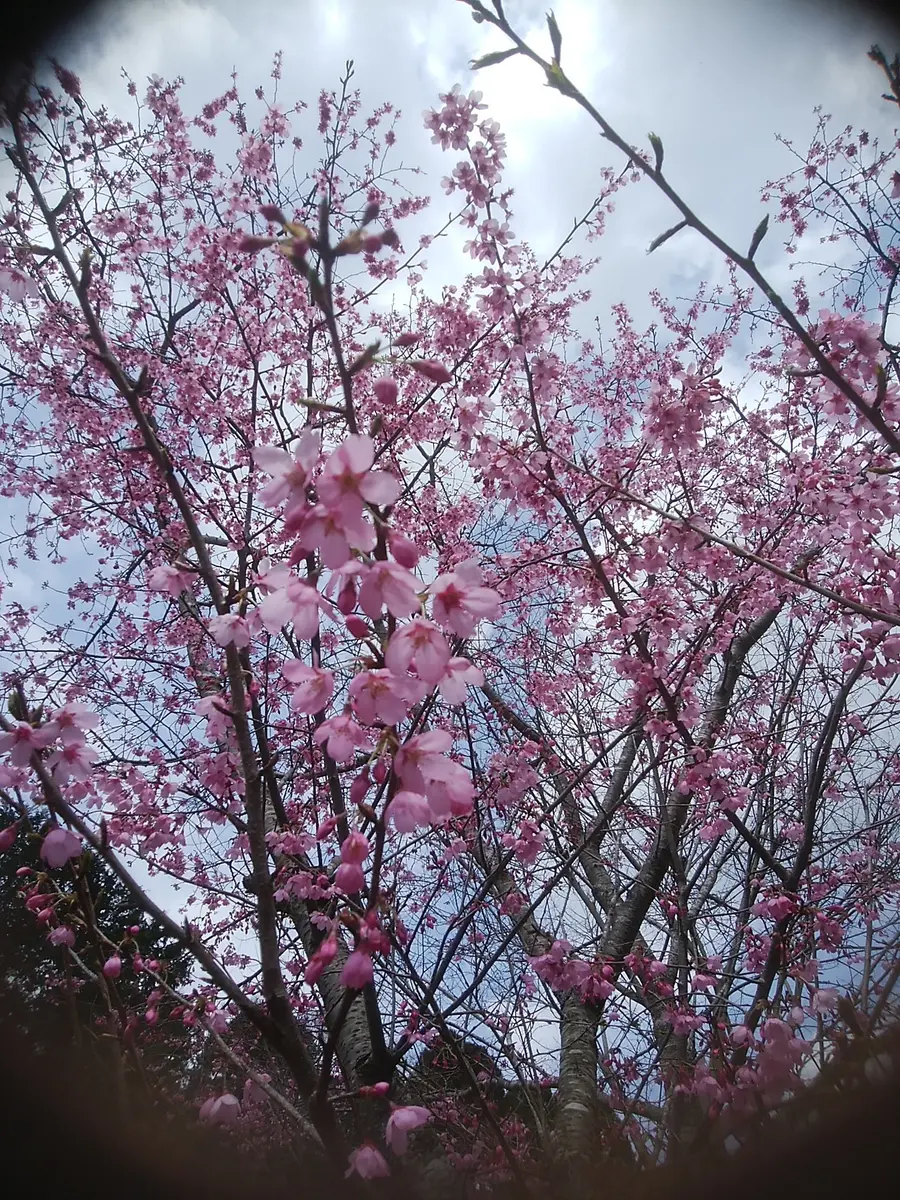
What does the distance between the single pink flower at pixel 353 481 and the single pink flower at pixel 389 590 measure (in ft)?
0.40

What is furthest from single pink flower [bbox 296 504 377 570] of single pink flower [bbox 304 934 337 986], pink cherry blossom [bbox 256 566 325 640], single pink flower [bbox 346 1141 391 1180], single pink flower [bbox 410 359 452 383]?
single pink flower [bbox 346 1141 391 1180]

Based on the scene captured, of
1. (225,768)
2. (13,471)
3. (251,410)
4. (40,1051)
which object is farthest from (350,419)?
(13,471)

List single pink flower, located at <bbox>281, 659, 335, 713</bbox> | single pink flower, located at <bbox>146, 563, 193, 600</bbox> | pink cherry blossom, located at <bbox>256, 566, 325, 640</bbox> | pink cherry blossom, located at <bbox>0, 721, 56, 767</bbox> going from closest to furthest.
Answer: pink cherry blossom, located at <bbox>256, 566, 325, 640</bbox> → single pink flower, located at <bbox>281, 659, 335, 713</bbox> → pink cherry blossom, located at <bbox>0, 721, 56, 767</bbox> → single pink flower, located at <bbox>146, 563, 193, 600</bbox>

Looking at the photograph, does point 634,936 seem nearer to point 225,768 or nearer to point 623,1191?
point 225,768

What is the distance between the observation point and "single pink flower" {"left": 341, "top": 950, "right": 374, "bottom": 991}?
121cm

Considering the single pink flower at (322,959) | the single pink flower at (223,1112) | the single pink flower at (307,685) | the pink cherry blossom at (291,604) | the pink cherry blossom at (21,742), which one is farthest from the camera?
the single pink flower at (223,1112)

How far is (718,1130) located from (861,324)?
8.78ft

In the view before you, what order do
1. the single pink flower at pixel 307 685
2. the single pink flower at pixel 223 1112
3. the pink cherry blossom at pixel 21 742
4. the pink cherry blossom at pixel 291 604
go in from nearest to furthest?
the pink cherry blossom at pixel 291 604 → the single pink flower at pixel 307 685 → the pink cherry blossom at pixel 21 742 → the single pink flower at pixel 223 1112

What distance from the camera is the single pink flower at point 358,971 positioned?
1205 millimetres

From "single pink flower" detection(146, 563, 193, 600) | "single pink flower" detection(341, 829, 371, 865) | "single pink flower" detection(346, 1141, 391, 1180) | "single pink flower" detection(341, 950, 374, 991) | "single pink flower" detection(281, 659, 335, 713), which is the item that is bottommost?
"single pink flower" detection(346, 1141, 391, 1180)

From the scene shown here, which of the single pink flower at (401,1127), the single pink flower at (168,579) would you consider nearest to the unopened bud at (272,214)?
the single pink flower at (168,579)

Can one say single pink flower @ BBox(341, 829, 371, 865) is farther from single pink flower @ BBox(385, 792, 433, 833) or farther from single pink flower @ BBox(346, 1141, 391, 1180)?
single pink flower @ BBox(346, 1141, 391, 1180)

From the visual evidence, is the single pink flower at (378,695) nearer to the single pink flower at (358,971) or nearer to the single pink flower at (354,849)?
the single pink flower at (354,849)

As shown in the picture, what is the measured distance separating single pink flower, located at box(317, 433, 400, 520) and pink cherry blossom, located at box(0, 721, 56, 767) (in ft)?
3.46
